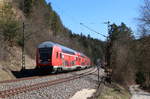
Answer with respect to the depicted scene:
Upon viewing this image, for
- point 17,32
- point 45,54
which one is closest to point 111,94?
point 45,54

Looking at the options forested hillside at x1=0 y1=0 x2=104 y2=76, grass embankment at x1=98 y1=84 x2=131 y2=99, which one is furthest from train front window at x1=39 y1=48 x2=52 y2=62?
grass embankment at x1=98 y1=84 x2=131 y2=99

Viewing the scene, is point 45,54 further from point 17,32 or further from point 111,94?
point 17,32

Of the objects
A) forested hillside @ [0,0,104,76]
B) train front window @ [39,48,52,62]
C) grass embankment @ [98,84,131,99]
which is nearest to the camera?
grass embankment @ [98,84,131,99]

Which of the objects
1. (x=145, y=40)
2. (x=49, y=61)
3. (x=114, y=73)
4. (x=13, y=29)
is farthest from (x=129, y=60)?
(x=49, y=61)

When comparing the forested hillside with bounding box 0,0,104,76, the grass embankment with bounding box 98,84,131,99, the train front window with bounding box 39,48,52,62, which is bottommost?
the grass embankment with bounding box 98,84,131,99

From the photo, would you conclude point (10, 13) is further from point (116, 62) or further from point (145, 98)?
point (145, 98)

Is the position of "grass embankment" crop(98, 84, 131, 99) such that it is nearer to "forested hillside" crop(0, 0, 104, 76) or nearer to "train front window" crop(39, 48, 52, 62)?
"train front window" crop(39, 48, 52, 62)

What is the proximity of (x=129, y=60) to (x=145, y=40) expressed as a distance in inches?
461

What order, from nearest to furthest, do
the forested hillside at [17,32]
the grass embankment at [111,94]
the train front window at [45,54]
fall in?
the grass embankment at [111,94] → the train front window at [45,54] → the forested hillside at [17,32]

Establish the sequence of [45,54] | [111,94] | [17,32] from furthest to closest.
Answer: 1. [17,32]
2. [45,54]
3. [111,94]

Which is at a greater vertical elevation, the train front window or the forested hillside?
the forested hillside

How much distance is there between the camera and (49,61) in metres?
32.2

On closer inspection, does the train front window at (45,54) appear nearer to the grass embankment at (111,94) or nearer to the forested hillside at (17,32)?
the forested hillside at (17,32)

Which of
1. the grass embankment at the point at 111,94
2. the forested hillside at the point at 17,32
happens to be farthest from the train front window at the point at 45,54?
the grass embankment at the point at 111,94
